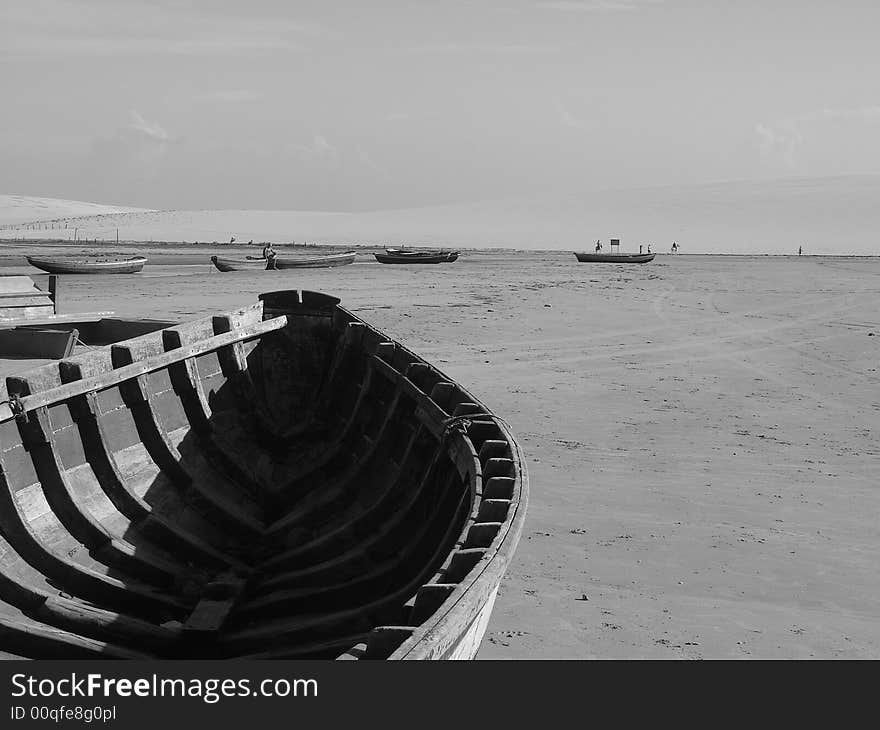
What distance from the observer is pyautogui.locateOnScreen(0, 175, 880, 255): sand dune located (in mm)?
71125

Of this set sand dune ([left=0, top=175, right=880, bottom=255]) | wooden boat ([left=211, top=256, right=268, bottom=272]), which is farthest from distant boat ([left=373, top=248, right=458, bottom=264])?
sand dune ([left=0, top=175, right=880, bottom=255])

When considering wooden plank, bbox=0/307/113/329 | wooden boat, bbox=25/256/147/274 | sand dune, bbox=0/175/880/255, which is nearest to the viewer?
wooden plank, bbox=0/307/113/329

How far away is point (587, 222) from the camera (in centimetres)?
8581

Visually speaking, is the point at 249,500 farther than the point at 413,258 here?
No

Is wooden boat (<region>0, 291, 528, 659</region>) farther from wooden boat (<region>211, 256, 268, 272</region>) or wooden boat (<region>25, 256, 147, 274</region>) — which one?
wooden boat (<region>211, 256, 268, 272</region>)

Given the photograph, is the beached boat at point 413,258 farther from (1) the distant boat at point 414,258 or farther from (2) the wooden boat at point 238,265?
(2) the wooden boat at point 238,265

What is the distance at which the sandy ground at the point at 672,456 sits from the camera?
6816 mm

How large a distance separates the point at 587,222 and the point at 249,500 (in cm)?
7937

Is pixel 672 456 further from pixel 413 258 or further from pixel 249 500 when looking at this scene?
pixel 413 258

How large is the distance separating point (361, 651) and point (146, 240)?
66564 millimetres

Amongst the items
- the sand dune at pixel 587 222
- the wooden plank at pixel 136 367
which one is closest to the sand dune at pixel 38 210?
the sand dune at pixel 587 222

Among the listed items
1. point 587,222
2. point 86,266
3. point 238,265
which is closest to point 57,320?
point 86,266

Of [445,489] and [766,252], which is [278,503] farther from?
[766,252]

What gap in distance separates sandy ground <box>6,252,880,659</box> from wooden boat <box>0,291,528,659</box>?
1016 millimetres
